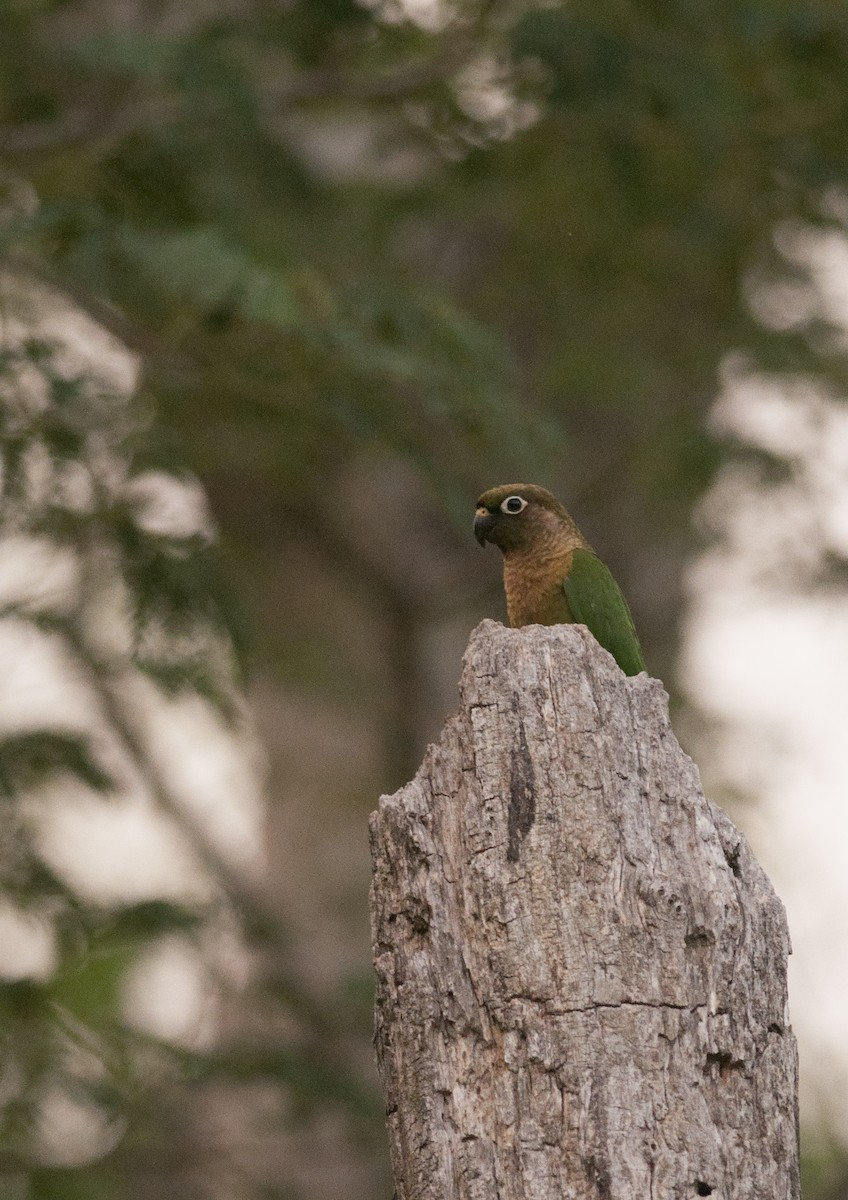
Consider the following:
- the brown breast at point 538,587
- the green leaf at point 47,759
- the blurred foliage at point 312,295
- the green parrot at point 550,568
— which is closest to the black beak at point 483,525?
the green parrot at point 550,568

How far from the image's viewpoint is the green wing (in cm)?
532

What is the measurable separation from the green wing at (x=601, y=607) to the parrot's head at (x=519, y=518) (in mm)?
152

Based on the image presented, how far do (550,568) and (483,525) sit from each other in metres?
0.27

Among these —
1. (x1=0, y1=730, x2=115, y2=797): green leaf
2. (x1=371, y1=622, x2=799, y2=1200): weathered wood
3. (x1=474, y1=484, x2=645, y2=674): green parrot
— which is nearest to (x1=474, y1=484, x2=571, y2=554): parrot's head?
(x1=474, y1=484, x2=645, y2=674): green parrot

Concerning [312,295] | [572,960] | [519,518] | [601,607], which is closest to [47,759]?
[312,295]

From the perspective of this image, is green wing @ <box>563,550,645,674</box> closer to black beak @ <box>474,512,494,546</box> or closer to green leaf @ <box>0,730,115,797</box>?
→ black beak @ <box>474,512,494,546</box>

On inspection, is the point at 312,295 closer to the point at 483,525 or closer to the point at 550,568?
the point at 483,525

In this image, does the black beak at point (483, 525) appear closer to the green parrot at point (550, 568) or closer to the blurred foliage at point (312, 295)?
the green parrot at point (550, 568)

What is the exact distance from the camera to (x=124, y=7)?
10398 millimetres

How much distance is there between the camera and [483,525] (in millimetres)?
5488

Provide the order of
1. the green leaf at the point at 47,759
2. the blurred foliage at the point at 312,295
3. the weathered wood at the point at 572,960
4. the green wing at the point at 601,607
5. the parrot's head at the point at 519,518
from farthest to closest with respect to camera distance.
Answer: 1. the green leaf at the point at 47,759
2. the blurred foliage at the point at 312,295
3. the parrot's head at the point at 519,518
4. the green wing at the point at 601,607
5. the weathered wood at the point at 572,960

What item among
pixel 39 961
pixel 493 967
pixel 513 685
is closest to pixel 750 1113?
pixel 493 967

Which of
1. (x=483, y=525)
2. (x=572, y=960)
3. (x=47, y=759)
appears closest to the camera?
(x=572, y=960)

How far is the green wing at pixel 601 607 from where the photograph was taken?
17.4 ft
